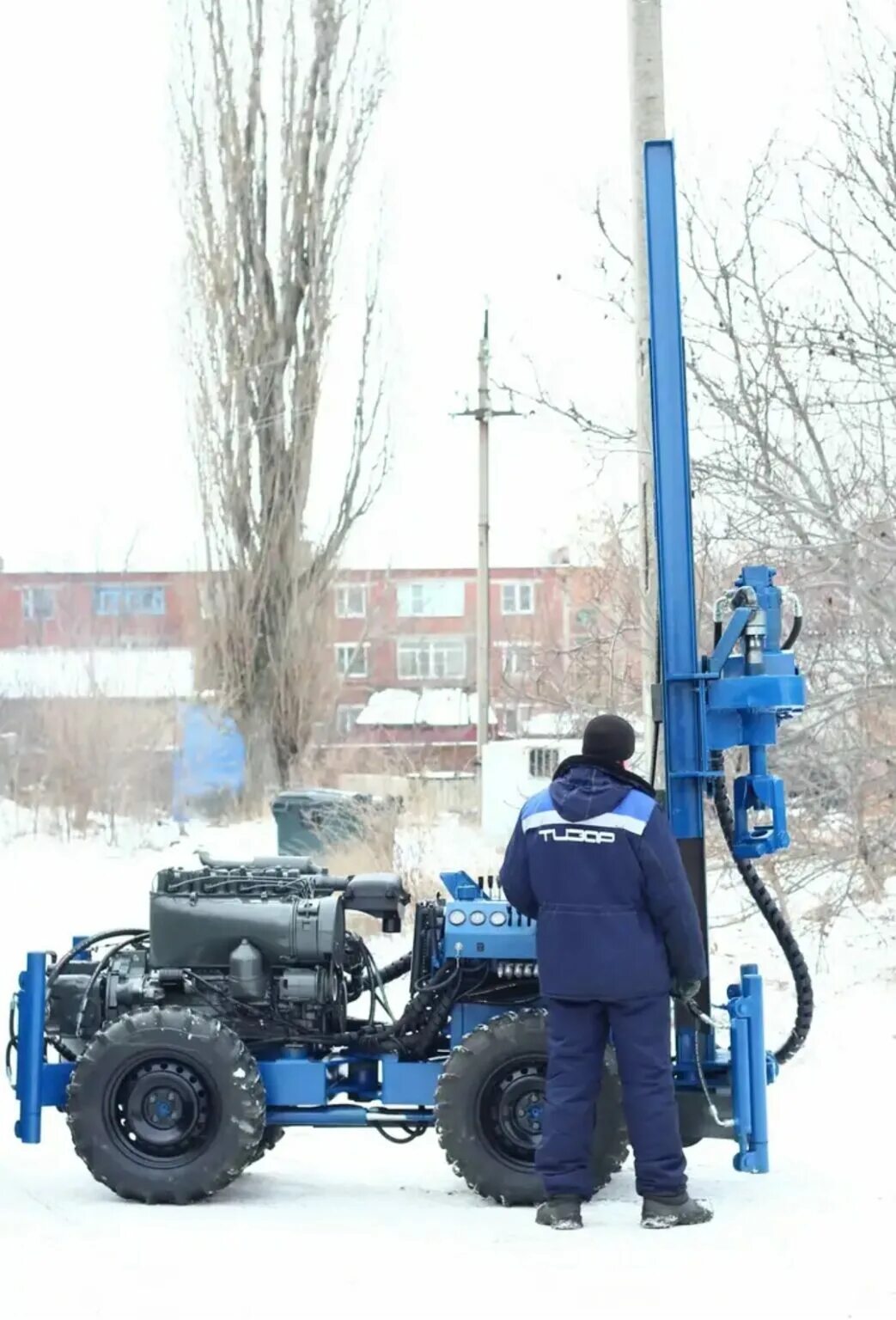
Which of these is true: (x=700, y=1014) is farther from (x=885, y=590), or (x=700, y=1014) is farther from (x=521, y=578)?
(x=521, y=578)

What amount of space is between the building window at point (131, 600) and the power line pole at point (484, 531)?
25.3ft

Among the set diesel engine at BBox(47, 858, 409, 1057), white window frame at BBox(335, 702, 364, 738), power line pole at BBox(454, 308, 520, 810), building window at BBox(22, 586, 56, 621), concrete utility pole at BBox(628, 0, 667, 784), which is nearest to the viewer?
diesel engine at BBox(47, 858, 409, 1057)

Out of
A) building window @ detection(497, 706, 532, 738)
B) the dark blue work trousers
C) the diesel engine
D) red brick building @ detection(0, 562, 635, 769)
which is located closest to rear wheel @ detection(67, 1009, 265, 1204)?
the diesel engine

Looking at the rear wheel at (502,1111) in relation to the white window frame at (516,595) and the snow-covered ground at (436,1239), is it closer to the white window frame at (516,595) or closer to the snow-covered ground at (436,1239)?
the snow-covered ground at (436,1239)

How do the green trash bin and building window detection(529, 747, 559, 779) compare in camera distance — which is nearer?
the green trash bin

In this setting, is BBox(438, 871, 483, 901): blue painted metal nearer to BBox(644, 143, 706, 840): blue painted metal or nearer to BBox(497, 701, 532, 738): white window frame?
BBox(644, 143, 706, 840): blue painted metal

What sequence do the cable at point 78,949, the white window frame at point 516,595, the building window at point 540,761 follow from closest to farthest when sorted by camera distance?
the cable at point 78,949, the building window at point 540,761, the white window frame at point 516,595

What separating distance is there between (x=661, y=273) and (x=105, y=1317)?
14.4 feet

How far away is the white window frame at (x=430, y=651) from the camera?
59969 mm

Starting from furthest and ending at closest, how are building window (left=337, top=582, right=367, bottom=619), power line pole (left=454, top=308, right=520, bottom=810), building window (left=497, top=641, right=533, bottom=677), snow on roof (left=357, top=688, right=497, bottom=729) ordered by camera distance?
building window (left=337, top=582, right=367, bottom=619) < snow on roof (left=357, top=688, right=497, bottom=729) < power line pole (left=454, top=308, right=520, bottom=810) < building window (left=497, top=641, right=533, bottom=677)

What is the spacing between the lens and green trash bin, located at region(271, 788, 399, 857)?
17.6 metres

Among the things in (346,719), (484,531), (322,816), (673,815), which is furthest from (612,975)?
(346,719)

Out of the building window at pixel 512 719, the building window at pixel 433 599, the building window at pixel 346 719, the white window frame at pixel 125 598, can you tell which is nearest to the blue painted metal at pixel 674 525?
the building window at pixel 512 719

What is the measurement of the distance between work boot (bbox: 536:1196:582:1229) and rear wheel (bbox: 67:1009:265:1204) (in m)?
1.17
